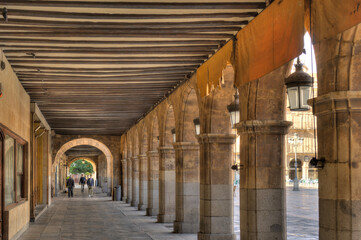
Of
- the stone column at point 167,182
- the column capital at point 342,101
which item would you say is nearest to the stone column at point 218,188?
the column capital at point 342,101

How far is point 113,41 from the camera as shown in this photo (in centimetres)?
895

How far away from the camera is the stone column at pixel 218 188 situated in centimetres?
1041

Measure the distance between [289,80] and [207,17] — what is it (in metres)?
1.60

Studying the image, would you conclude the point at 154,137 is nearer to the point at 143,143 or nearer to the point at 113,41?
the point at 143,143

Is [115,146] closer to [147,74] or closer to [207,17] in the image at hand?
[147,74]

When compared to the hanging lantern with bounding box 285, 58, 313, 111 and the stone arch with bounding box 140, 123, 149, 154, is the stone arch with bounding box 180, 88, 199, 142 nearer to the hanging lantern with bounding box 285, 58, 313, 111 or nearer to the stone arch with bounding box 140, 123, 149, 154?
the hanging lantern with bounding box 285, 58, 313, 111

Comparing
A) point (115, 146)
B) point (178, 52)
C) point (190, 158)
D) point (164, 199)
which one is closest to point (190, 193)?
point (190, 158)

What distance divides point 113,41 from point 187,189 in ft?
17.5

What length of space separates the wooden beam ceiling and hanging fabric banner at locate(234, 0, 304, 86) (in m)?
0.24

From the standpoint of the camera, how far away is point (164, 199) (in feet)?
52.6

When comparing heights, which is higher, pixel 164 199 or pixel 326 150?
pixel 326 150

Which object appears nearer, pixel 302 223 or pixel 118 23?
pixel 118 23

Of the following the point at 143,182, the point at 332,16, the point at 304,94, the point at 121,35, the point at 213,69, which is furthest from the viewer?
the point at 143,182

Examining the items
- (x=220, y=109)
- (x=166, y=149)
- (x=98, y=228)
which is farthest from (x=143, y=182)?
(x=220, y=109)
